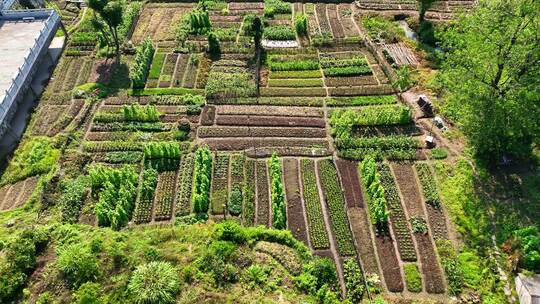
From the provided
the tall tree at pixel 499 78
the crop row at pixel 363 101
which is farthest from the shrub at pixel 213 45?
the tall tree at pixel 499 78

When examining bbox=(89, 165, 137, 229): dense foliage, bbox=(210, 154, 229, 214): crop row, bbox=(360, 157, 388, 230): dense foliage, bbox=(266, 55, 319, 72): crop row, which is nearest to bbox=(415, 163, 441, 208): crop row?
bbox=(360, 157, 388, 230): dense foliage

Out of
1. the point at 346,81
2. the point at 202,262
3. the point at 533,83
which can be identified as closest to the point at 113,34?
the point at 346,81

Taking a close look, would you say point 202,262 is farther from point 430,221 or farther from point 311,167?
point 430,221

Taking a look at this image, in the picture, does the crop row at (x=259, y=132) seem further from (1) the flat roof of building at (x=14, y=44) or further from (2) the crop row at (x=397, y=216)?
(1) the flat roof of building at (x=14, y=44)

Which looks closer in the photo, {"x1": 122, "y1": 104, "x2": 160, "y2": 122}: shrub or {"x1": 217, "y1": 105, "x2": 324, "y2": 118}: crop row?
{"x1": 122, "y1": 104, "x2": 160, "y2": 122}: shrub

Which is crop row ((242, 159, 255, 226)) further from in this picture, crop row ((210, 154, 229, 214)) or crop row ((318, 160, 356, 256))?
crop row ((318, 160, 356, 256))

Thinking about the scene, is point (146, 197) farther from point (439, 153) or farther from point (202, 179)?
point (439, 153)
